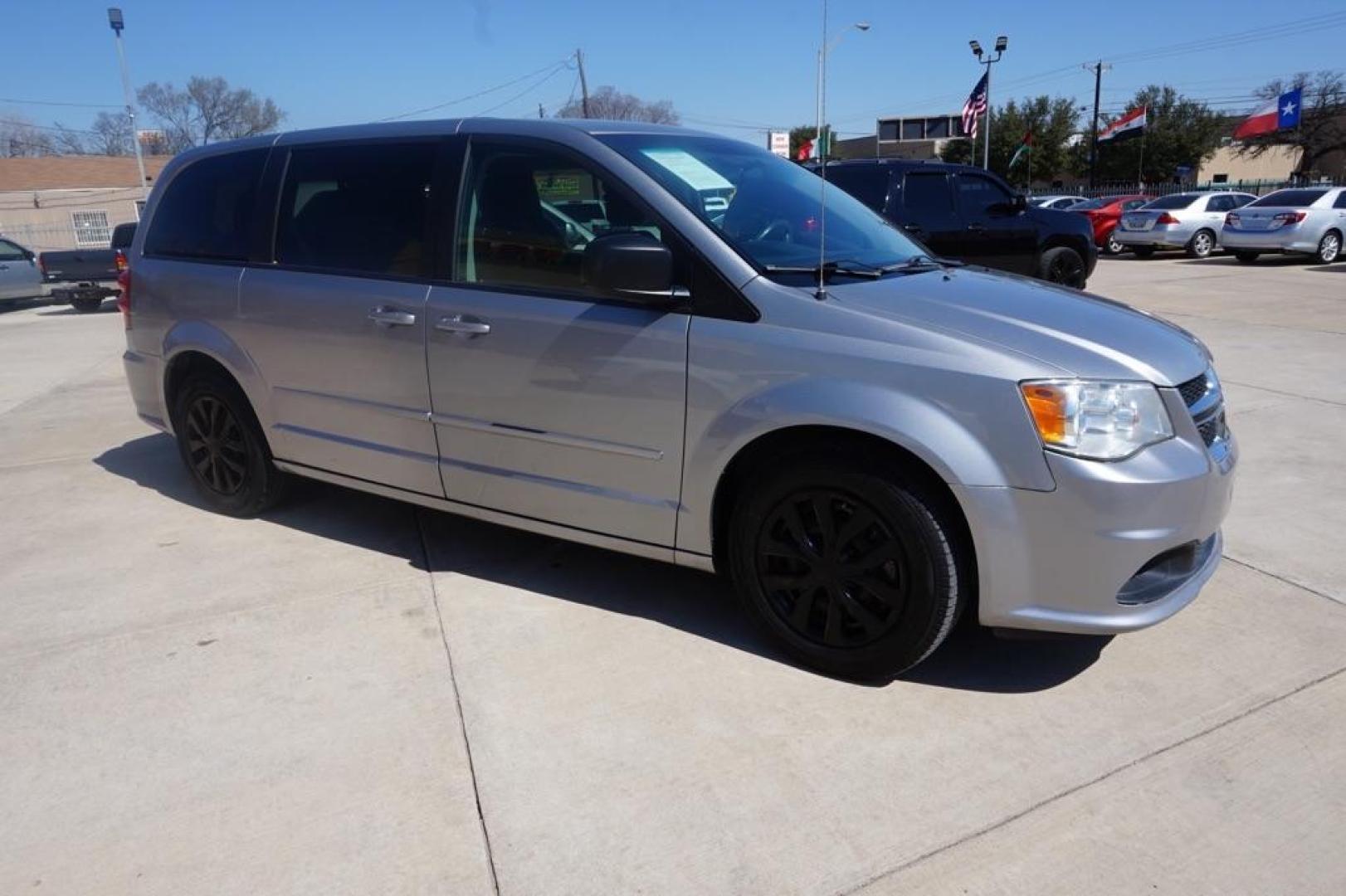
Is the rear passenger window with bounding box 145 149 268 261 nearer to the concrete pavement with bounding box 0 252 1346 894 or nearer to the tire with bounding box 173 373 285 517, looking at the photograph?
the tire with bounding box 173 373 285 517

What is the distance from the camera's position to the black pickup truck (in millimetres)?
16516

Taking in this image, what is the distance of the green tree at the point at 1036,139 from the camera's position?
57.9 m

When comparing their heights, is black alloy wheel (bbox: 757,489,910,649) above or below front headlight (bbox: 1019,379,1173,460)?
below

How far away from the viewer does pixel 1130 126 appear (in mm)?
39938

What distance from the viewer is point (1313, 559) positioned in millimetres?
3990

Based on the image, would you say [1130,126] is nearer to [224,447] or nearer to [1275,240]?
[1275,240]

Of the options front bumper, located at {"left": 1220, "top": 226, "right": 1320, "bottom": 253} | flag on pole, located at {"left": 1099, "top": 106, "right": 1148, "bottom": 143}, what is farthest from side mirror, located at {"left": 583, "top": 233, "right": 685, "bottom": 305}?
flag on pole, located at {"left": 1099, "top": 106, "right": 1148, "bottom": 143}

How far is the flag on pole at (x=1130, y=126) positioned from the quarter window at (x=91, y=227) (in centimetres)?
4473

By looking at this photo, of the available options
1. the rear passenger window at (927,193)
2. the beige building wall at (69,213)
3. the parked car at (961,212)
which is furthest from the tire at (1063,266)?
the beige building wall at (69,213)

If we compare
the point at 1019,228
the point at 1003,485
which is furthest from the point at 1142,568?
the point at 1019,228

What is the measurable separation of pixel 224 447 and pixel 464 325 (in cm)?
192

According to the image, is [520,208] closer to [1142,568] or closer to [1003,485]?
[1003,485]

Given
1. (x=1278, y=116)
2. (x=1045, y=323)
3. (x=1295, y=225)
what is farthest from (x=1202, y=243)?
(x=1278, y=116)

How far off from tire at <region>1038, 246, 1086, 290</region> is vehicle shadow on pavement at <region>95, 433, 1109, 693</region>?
30.3 feet
